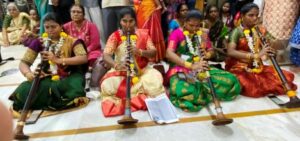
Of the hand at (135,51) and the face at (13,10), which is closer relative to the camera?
the hand at (135,51)

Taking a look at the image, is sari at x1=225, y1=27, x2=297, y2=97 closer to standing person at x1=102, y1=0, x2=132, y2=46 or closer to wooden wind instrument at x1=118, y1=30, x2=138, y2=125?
wooden wind instrument at x1=118, y1=30, x2=138, y2=125

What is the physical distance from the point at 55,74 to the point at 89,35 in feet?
2.70

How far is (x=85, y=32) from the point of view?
3.66 metres

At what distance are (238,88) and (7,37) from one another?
5055 millimetres

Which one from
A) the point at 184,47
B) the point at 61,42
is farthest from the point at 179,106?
the point at 61,42

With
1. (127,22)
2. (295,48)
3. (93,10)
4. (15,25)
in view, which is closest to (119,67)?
(127,22)

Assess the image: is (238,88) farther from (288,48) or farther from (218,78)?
(288,48)

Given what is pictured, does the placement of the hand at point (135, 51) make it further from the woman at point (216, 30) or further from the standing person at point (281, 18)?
the standing person at point (281, 18)

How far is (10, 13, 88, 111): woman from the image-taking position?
2918 mm

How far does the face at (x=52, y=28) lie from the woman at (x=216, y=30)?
2.10 metres

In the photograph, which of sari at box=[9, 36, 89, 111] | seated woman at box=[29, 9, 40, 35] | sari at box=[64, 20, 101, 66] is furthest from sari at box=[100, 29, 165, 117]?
seated woman at box=[29, 9, 40, 35]

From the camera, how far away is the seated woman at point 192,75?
2.84 metres

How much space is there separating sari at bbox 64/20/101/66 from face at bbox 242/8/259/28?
67.1 inches

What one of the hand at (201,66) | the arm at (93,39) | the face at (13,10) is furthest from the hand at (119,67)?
the face at (13,10)
